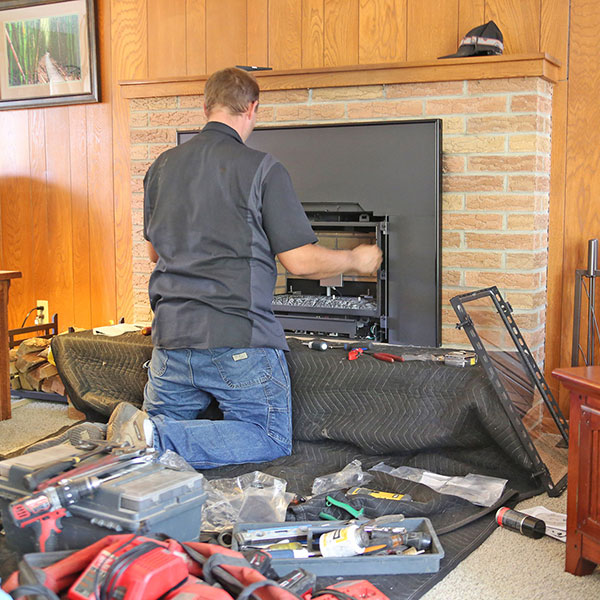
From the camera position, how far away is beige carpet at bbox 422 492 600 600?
1.91 meters

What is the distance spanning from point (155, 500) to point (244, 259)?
1144 millimetres

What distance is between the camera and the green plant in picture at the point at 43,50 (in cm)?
441

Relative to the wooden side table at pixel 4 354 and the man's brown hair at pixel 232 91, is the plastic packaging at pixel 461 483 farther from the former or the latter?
the wooden side table at pixel 4 354

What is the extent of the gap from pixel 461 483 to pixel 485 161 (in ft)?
4.72

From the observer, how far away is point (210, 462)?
102 inches

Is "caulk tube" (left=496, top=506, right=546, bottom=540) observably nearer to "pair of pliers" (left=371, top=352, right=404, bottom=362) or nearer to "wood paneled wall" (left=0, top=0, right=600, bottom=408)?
"pair of pliers" (left=371, top=352, right=404, bottom=362)

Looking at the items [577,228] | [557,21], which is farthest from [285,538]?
[557,21]

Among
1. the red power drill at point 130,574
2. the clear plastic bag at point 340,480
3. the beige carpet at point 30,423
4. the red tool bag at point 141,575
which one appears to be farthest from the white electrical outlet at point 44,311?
the red power drill at point 130,574

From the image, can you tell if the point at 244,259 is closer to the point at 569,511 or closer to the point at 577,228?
the point at 569,511

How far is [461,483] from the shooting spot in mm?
2564

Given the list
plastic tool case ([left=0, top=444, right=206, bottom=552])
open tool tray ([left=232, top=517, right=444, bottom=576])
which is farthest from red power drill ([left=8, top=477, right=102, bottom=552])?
open tool tray ([left=232, top=517, right=444, bottom=576])

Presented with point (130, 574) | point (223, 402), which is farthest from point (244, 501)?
point (130, 574)

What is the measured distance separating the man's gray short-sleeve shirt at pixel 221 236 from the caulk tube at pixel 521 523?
3.03ft

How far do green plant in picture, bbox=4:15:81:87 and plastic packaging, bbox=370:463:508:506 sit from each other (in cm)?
303
